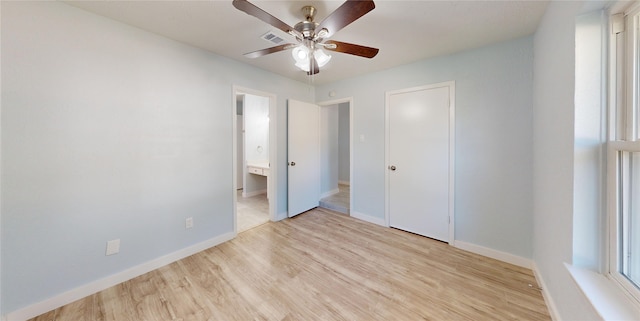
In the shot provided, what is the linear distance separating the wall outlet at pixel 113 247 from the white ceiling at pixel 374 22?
1.94 metres

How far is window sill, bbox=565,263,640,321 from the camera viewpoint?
0.88m

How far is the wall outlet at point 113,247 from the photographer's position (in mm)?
1852

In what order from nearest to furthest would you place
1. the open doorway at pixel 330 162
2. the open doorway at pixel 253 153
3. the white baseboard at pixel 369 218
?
the white baseboard at pixel 369 218
the open doorway at pixel 330 162
the open doorway at pixel 253 153

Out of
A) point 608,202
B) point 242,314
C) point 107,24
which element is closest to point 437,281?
point 608,202

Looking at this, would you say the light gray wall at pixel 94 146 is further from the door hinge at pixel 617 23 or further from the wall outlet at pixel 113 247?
the door hinge at pixel 617 23

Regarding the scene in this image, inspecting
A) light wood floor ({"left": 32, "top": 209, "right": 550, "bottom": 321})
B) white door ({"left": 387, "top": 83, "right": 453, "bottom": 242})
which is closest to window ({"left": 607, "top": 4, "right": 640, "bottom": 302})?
light wood floor ({"left": 32, "top": 209, "right": 550, "bottom": 321})

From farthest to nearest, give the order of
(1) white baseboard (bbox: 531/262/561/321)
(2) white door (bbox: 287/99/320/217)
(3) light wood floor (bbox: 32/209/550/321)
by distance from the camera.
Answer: (2) white door (bbox: 287/99/320/217)
(3) light wood floor (bbox: 32/209/550/321)
(1) white baseboard (bbox: 531/262/561/321)

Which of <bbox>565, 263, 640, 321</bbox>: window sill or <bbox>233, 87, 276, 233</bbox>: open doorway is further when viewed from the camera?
<bbox>233, 87, 276, 233</bbox>: open doorway

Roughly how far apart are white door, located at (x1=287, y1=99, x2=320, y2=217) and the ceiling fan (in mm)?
1593

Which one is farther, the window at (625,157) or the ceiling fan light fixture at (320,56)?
the ceiling fan light fixture at (320,56)

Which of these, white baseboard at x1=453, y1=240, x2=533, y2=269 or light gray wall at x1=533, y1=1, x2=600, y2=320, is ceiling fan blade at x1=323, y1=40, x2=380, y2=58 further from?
white baseboard at x1=453, y1=240, x2=533, y2=269

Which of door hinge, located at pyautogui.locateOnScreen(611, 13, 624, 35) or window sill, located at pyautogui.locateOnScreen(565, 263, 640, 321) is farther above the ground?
door hinge, located at pyautogui.locateOnScreen(611, 13, 624, 35)

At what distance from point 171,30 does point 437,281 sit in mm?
3387

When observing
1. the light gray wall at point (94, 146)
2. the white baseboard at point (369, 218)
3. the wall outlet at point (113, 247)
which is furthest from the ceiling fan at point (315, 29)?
the white baseboard at point (369, 218)
